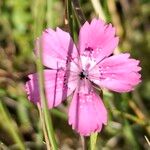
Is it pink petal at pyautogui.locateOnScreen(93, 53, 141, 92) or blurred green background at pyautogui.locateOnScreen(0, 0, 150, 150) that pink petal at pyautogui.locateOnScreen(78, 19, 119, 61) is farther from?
blurred green background at pyautogui.locateOnScreen(0, 0, 150, 150)

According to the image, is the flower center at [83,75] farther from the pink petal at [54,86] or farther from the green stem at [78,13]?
the green stem at [78,13]

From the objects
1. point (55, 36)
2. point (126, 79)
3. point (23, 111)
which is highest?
point (55, 36)

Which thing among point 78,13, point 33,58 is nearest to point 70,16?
point 78,13

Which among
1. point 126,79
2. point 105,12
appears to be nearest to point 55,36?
point 126,79

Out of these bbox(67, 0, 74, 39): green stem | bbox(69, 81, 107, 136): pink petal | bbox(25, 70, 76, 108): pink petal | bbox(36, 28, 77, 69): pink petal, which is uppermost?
bbox(67, 0, 74, 39): green stem

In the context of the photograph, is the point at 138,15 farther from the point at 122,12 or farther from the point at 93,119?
the point at 93,119

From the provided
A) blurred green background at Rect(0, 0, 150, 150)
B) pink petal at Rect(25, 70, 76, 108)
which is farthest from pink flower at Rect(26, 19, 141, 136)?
blurred green background at Rect(0, 0, 150, 150)

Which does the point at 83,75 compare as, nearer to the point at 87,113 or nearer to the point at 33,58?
the point at 87,113
